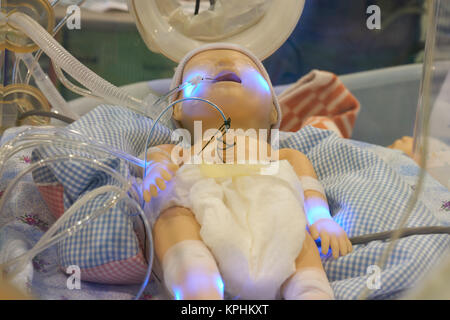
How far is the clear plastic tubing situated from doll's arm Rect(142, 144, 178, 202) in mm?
269

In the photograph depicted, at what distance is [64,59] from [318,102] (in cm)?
105

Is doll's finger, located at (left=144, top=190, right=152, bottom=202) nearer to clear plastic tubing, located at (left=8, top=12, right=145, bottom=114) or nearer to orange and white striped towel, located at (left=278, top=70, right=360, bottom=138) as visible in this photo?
clear plastic tubing, located at (left=8, top=12, right=145, bottom=114)

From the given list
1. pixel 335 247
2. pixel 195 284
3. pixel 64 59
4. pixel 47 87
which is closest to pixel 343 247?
pixel 335 247

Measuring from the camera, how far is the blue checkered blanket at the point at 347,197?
0.77m

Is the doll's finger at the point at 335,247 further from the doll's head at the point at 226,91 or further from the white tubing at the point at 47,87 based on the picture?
the white tubing at the point at 47,87

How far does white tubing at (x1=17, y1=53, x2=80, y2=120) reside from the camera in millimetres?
1215

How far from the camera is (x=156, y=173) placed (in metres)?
0.83

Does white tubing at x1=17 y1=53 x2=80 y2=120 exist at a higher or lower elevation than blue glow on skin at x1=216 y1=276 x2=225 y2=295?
higher

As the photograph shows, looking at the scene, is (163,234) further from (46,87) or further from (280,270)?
(46,87)

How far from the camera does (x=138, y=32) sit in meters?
1.32

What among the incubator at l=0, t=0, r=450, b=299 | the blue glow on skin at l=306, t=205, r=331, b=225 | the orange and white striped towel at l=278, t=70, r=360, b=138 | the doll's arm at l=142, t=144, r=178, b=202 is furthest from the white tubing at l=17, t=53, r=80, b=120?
the orange and white striped towel at l=278, t=70, r=360, b=138

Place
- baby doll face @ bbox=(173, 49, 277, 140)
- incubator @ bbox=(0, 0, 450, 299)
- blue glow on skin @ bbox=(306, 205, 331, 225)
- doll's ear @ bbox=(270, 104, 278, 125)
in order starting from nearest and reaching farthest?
incubator @ bbox=(0, 0, 450, 299), blue glow on skin @ bbox=(306, 205, 331, 225), baby doll face @ bbox=(173, 49, 277, 140), doll's ear @ bbox=(270, 104, 278, 125)

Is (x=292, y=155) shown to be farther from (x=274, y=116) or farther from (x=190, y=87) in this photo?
(x=190, y=87)

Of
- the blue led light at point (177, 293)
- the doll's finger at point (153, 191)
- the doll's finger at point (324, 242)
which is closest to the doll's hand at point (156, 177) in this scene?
the doll's finger at point (153, 191)
